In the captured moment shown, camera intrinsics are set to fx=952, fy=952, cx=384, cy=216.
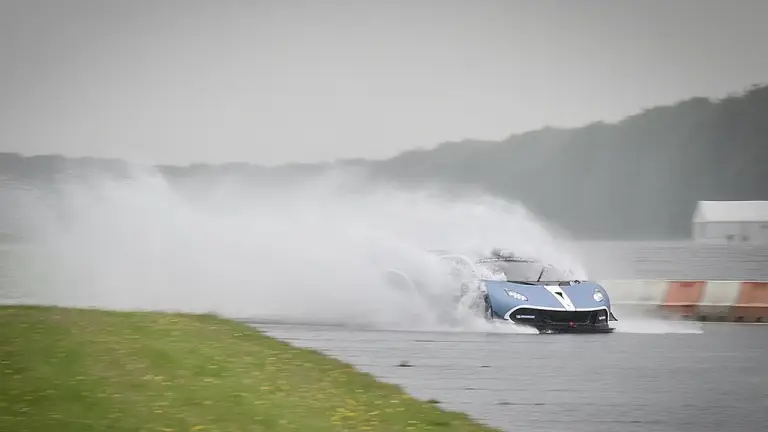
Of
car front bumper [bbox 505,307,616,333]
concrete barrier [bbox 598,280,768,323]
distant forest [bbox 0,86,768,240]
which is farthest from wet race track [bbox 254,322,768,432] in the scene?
distant forest [bbox 0,86,768,240]

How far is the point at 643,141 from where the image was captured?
68.6 m

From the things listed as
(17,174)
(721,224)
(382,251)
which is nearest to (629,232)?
(721,224)

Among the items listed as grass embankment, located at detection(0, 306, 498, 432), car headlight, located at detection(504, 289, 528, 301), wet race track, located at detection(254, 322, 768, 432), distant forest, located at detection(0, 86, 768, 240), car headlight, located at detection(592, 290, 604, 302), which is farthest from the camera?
distant forest, located at detection(0, 86, 768, 240)

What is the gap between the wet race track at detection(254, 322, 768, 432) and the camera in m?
9.02

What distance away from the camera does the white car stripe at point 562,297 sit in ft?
50.6

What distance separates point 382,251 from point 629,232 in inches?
2172

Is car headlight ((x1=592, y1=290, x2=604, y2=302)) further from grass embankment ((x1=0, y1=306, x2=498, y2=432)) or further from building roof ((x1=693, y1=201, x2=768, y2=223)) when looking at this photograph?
building roof ((x1=693, y1=201, x2=768, y2=223))

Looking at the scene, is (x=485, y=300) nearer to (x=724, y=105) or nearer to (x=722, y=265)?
(x=722, y=265)

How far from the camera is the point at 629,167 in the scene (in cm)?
7375

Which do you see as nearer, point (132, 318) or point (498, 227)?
point (132, 318)

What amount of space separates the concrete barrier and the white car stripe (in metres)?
3.47

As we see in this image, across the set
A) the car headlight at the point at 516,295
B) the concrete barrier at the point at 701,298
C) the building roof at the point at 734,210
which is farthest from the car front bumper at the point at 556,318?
the building roof at the point at 734,210

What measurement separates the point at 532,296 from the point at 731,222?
190 feet

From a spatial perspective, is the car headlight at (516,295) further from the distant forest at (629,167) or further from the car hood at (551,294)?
the distant forest at (629,167)
